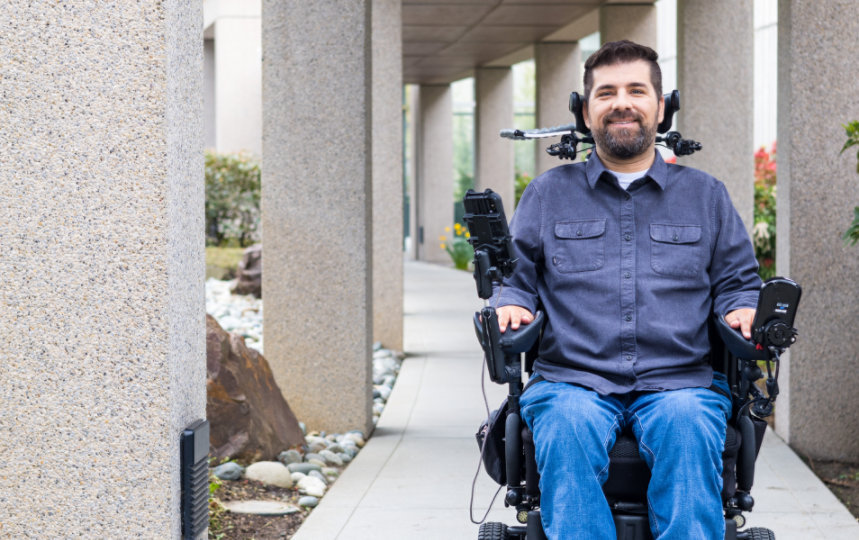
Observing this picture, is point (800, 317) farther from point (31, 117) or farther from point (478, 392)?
point (31, 117)

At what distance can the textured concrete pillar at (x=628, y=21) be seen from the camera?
41.3 ft

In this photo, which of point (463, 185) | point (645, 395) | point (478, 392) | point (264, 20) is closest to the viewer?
point (645, 395)

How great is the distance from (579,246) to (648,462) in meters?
0.74

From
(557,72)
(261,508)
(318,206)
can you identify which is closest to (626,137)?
(261,508)

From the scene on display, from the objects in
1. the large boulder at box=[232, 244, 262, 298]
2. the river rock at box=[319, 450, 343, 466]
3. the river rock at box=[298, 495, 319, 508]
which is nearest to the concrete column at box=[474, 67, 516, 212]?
the large boulder at box=[232, 244, 262, 298]

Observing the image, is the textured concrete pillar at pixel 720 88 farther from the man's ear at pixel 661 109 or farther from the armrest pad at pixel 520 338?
the armrest pad at pixel 520 338

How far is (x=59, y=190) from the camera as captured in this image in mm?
3029

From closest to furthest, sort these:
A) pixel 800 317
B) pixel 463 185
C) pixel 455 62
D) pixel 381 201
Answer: pixel 800 317
pixel 381 201
pixel 455 62
pixel 463 185

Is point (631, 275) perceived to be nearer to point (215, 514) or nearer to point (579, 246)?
point (579, 246)

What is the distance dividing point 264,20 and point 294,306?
1703 millimetres

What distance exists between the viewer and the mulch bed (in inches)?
184

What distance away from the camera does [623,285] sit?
3.39 m

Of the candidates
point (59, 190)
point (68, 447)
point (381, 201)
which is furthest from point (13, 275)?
point (381, 201)

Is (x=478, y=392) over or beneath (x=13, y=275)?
beneath
